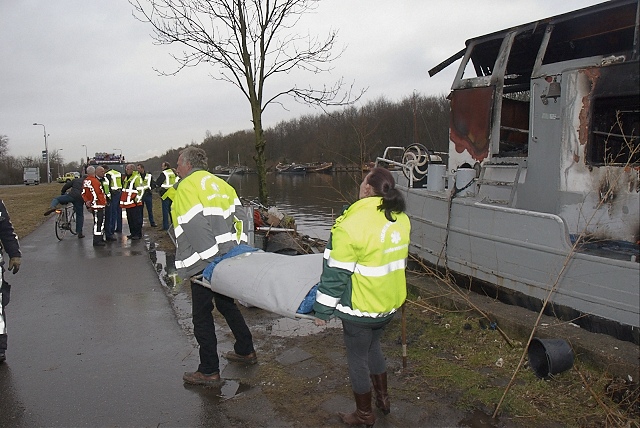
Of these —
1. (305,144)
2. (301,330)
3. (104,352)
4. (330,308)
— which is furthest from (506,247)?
(305,144)

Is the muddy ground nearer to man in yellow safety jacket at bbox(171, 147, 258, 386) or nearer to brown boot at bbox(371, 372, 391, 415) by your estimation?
brown boot at bbox(371, 372, 391, 415)

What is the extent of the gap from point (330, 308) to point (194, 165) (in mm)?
2083

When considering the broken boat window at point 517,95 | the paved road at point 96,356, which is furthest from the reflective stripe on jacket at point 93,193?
the broken boat window at point 517,95

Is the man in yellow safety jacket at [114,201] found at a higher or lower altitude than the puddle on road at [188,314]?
higher

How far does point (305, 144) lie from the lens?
82.8 meters

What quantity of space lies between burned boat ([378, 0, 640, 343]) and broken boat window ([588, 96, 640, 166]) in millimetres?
14

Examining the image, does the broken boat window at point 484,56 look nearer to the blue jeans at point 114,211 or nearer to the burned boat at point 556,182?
the burned boat at point 556,182

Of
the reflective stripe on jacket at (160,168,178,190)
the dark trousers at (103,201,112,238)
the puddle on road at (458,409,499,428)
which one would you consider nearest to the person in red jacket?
the dark trousers at (103,201,112,238)

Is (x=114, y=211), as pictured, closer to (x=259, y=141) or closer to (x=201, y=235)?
(x=259, y=141)

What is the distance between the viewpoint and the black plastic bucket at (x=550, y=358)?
13.3 ft

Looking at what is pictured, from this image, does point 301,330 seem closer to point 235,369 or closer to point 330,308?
point 235,369

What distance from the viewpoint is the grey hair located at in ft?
15.5

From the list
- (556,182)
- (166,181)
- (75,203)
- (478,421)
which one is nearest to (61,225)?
(75,203)

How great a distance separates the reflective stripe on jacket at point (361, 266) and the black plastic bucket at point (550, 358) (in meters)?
1.48
